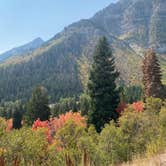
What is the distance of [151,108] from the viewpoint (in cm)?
3164

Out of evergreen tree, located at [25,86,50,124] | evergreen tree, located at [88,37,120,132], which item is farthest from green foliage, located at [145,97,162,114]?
evergreen tree, located at [25,86,50,124]

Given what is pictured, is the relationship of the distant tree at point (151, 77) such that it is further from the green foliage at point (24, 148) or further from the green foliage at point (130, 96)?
the green foliage at point (24, 148)

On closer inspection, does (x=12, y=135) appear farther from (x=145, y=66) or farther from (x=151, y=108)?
(x=145, y=66)

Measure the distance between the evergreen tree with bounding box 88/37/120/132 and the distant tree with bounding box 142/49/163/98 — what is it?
4.86 m

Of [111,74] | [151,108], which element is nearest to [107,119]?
[111,74]

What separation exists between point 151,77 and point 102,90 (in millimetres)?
7969

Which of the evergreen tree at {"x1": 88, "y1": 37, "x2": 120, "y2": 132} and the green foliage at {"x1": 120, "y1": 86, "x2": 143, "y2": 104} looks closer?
the evergreen tree at {"x1": 88, "y1": 37, "x2": 120, "y2": 132}

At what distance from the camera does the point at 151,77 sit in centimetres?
4694

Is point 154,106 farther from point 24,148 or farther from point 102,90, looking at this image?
point 24,148

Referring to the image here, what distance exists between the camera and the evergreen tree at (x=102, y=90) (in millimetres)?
42219

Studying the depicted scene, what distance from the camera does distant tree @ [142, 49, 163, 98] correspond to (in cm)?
4591

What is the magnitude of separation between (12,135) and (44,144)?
2.03 m

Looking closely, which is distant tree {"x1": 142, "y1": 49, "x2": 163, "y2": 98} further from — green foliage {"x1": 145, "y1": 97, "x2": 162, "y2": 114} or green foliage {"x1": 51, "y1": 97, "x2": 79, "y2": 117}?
green foliage {"x1": 51, "y1": 97, "x2": 79, "y2": 117}

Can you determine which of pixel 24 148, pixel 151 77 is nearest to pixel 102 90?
pixel 151 77
